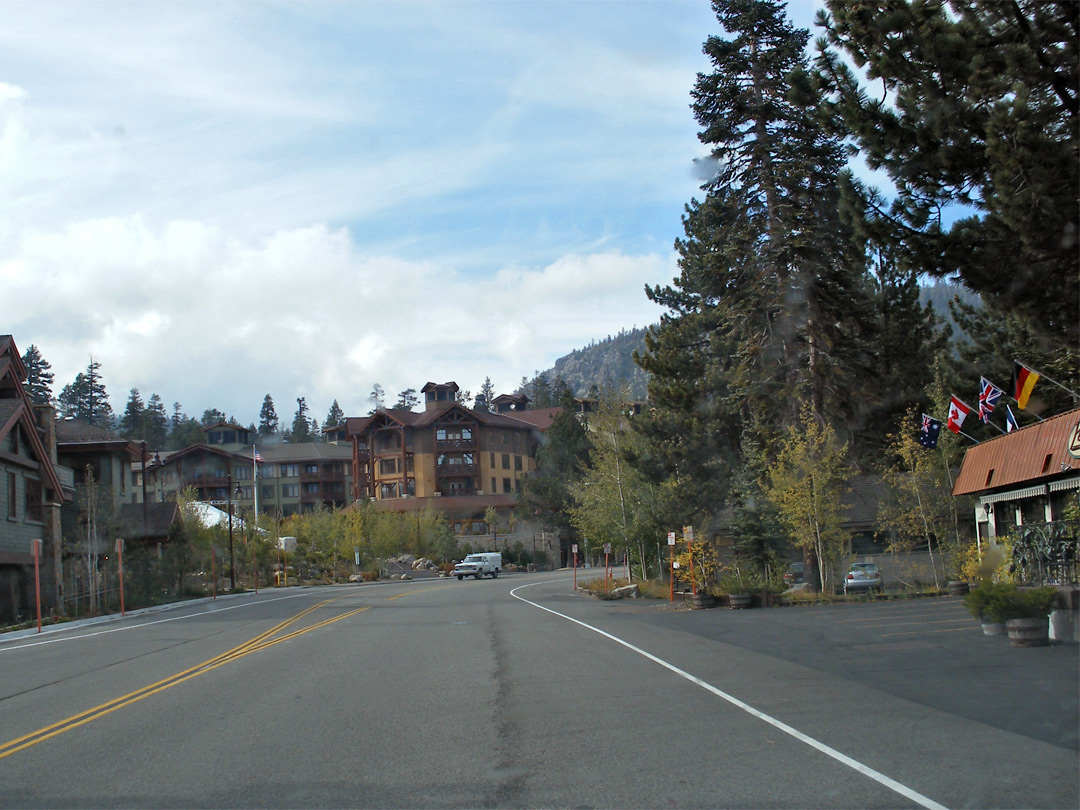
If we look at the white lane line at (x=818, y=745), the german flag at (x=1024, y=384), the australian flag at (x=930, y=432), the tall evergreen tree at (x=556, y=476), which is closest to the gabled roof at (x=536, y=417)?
the tall evergreen tree at (x=556, y=476)

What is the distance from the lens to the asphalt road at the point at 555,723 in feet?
23.5

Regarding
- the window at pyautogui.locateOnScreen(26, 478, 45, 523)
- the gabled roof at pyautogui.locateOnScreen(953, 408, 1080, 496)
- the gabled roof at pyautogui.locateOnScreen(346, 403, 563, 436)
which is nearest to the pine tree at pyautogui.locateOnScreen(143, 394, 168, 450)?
the gabled roof at pyautogui.locateOnScreen(346, 403, 563, 436)

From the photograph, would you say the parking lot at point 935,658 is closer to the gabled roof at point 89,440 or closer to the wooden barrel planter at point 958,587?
the wooden barrel planter at point 958,587

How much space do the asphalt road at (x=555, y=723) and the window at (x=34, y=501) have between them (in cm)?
2045

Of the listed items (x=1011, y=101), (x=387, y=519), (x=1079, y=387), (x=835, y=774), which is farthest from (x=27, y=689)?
(x=387, y=519)

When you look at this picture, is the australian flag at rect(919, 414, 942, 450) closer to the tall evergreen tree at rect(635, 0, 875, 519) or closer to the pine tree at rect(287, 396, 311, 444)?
the tall evergreen tree at rect(635, 0, 875, 519)

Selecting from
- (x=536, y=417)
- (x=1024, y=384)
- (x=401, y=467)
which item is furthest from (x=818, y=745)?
(x=536, y=417)

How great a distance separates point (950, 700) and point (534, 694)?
4817 mm

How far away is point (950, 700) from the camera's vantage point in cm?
1088

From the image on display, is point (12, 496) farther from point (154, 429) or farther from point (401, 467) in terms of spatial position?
point (154, 429)

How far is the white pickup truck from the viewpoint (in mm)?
72938

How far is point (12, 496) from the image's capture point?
36.0 m

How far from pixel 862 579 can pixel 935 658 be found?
70.4ft

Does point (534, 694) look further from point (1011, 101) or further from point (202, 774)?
point (1011, 101)
